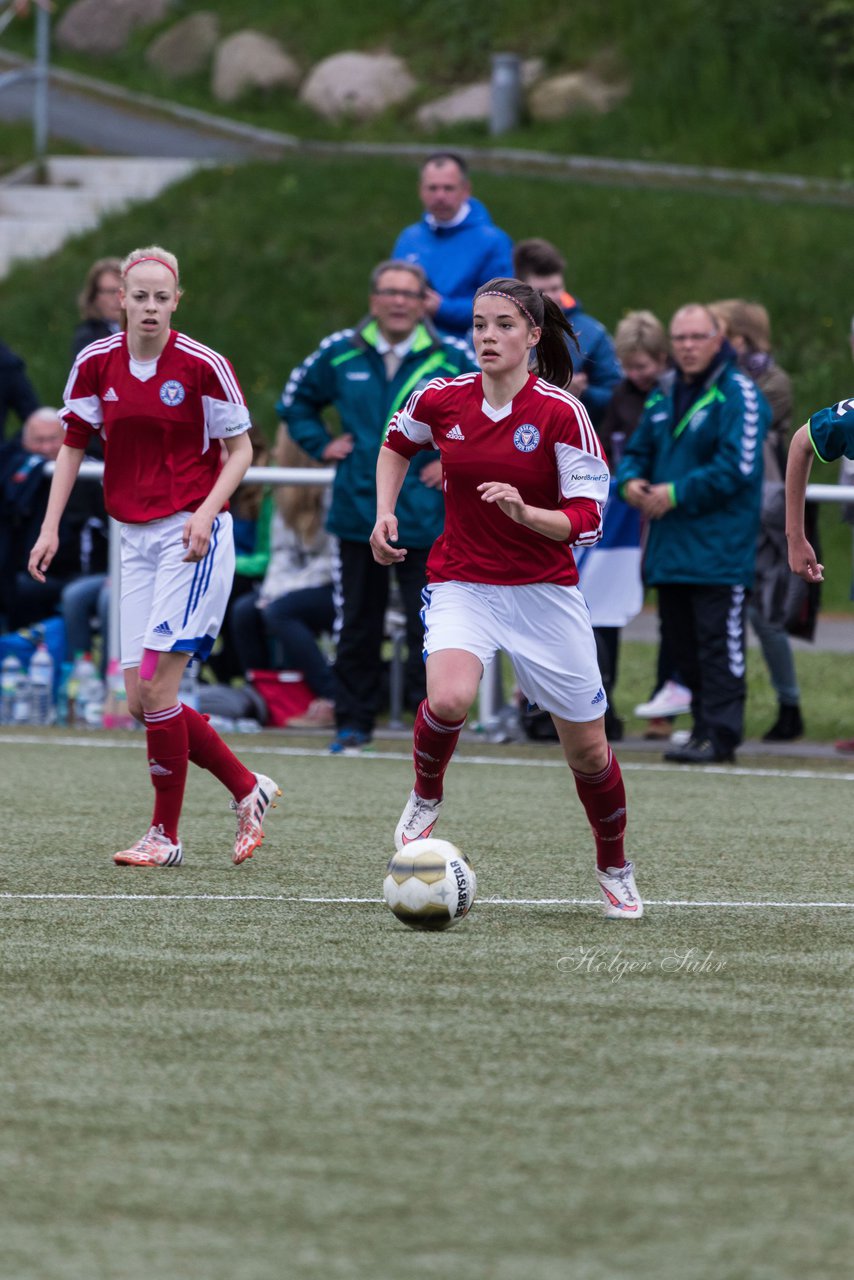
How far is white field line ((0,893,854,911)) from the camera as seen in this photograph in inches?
250

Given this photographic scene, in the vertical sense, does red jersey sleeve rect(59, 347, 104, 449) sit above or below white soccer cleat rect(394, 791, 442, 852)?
above

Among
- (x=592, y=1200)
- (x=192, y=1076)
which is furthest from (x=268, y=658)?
(x=592, y=1200)

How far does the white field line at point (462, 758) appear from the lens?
10.3 metres

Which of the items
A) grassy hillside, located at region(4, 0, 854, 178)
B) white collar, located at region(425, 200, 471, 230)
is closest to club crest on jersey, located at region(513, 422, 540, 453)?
white collar, located at region(425, 200, 471, 230)

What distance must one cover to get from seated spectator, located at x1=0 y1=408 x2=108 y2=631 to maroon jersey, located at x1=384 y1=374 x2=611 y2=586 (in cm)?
613

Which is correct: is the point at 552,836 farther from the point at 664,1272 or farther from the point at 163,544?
the point at 664,1272

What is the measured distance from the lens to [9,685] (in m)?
12.0

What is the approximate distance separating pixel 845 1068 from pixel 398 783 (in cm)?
542

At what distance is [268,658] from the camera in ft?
39.5

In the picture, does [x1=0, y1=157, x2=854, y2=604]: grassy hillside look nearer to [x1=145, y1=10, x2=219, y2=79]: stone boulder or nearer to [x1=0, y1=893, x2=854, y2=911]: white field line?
[x1=145, y1=10, x2=219, y2=79]: stone boulder

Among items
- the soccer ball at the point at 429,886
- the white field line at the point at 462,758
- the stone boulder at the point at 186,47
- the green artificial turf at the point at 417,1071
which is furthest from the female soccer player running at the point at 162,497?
the stone boulder at the point at 186,47

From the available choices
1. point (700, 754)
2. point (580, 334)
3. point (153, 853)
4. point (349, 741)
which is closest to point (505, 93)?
point (580, 334)

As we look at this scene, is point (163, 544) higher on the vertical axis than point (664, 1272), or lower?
higher

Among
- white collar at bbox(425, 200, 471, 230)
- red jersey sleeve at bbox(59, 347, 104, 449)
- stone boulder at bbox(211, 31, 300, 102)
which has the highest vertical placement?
stone boulder at bbox(211, 31, 300, 102)
